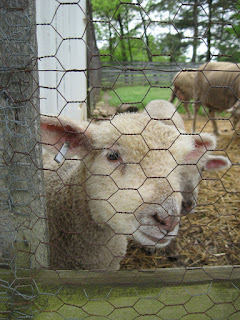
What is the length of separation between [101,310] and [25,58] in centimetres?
120

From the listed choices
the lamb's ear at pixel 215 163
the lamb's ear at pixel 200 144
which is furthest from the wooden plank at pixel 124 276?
the lamb's ear at pixel 215 163

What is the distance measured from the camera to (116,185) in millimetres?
1449

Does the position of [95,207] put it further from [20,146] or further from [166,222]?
[20,146]

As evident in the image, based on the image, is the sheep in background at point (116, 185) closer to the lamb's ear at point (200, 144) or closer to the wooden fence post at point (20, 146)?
the lamb's ear at point (200, 144)

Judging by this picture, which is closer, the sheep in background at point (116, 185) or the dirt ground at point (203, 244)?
the sheep in background at point (116, 185)

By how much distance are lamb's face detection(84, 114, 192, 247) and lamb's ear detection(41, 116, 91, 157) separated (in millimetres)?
97

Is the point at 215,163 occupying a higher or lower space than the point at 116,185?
lower

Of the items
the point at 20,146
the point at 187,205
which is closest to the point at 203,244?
the point at 187,205

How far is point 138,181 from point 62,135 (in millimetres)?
556

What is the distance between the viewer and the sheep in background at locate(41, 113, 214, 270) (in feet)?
4.89

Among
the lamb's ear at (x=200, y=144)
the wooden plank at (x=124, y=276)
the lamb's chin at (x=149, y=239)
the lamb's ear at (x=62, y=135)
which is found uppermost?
the lamb's ear at (x=62, y=135)

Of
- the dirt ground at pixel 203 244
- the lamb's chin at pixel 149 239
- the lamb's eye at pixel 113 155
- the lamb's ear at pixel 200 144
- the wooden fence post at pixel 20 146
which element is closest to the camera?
the wooden fence post at pixel 20 146

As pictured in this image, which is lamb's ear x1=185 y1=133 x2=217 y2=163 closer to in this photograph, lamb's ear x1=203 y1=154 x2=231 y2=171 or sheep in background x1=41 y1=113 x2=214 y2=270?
sheep in background x1=41 y1=113 x2=214 y2=270

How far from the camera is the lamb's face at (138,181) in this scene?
1.47 meters
